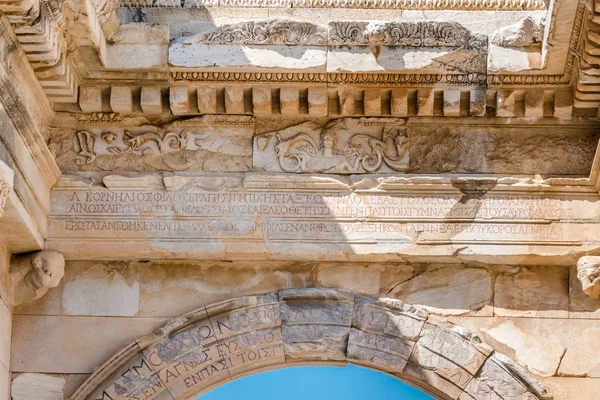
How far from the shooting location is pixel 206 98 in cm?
802

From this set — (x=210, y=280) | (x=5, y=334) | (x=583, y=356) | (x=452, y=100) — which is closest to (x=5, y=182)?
(x=5, y=334)

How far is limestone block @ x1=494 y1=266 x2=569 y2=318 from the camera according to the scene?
786cm

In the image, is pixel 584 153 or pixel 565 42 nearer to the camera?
pixel 565 42

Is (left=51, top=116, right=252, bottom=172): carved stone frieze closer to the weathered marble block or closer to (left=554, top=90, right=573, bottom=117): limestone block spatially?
the weathered marble block

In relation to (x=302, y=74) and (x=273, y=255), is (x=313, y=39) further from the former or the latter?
(x=273, y=255)

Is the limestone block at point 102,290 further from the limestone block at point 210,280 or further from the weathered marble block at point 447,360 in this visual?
the weathered marble block at point 447,360

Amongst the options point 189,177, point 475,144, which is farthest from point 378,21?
point 189,177

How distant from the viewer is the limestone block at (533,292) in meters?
7.86

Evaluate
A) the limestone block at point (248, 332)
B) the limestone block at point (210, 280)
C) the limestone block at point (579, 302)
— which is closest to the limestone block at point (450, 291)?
the limestone block at point (579, 302)

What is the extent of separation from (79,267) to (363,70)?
1982 mm

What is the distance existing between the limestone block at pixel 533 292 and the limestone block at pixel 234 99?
179cm

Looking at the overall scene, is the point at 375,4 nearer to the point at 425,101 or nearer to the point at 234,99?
the point at 425,101

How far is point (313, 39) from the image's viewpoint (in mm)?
7910

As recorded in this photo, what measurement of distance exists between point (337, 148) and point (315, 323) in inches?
41.2
